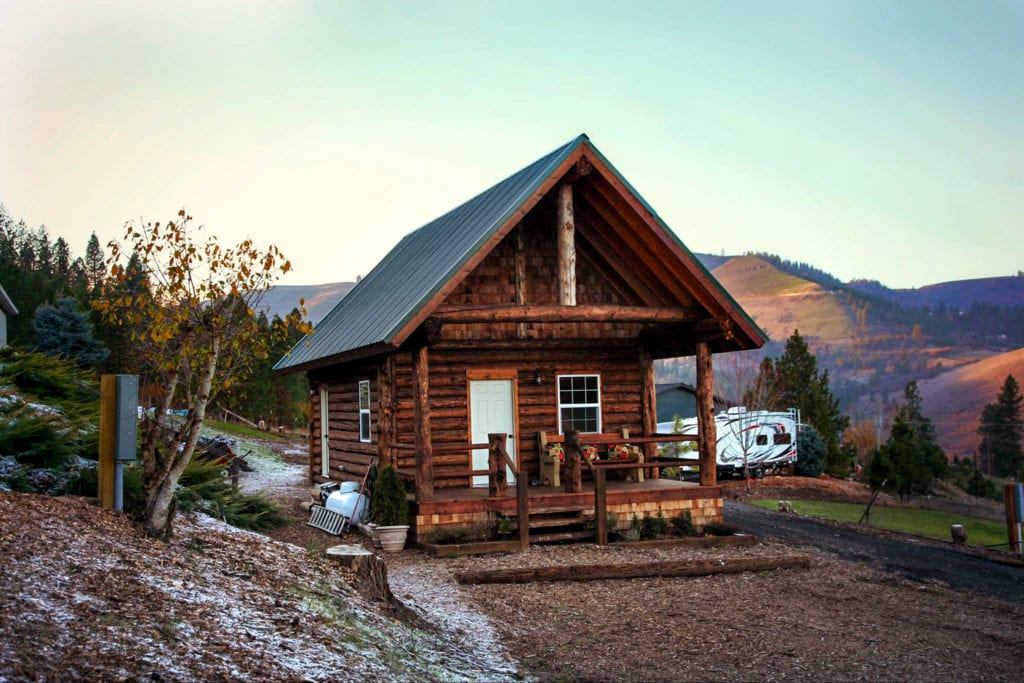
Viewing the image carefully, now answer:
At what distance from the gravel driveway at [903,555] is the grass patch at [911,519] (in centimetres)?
254

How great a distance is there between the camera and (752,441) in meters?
32.8

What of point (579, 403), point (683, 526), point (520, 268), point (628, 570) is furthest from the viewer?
point (579, 403)

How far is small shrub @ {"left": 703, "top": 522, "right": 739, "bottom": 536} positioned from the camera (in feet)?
53.1

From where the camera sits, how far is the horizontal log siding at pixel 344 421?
18.7m

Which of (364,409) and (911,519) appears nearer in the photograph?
(364,409)

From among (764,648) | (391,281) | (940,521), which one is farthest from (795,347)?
(764,648)

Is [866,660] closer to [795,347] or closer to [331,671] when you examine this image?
[331,671]

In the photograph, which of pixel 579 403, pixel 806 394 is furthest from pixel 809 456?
pixel 579 403

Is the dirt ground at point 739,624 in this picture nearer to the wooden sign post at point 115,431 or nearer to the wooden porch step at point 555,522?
the wooden porch step at point 555,522

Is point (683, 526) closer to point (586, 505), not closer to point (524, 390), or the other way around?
point (586, 505)

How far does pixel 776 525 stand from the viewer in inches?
776

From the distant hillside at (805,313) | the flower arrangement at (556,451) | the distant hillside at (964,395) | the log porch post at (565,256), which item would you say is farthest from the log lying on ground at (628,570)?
the distant hillside at (805,313)

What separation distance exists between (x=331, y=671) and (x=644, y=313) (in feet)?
34.3

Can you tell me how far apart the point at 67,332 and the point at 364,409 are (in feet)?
83.0
